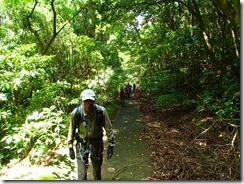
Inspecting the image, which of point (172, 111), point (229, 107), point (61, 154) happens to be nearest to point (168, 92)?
point (172, 111)

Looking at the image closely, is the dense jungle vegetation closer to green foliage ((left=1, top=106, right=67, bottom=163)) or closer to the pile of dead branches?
green foliage ((left=1, top=106, right=67, bottom=163))

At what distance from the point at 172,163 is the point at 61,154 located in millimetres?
1943

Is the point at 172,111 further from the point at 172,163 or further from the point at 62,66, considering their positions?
the point at 172,163

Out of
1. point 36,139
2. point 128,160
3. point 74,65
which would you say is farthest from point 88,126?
point 74,65

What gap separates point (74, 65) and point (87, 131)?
532cm

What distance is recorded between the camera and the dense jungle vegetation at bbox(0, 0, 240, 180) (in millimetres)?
4781

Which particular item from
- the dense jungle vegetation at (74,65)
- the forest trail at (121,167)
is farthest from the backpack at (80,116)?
the dense jungle vegetation at (74,65)

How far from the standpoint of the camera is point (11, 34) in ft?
21.7

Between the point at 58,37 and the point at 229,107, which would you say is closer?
the point at 229,107

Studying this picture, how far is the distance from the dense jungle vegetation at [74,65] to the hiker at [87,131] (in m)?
1.12

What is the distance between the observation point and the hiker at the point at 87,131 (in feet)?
11.3

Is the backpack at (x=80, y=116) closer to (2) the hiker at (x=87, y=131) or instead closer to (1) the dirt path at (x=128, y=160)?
(2) the hiker at (x=87, y=131)

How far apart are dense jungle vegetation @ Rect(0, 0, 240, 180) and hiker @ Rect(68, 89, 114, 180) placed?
1.12 meters

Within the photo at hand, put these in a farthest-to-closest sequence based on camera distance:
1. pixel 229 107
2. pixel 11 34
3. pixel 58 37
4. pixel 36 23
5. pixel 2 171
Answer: pixel 58 37, pixel 36 23, pixel 11 34, pixel 229 107, pixel 2 171
